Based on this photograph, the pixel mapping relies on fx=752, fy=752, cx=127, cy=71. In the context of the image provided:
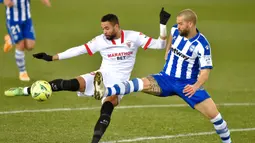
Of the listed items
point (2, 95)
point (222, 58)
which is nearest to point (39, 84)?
point (2, 95)

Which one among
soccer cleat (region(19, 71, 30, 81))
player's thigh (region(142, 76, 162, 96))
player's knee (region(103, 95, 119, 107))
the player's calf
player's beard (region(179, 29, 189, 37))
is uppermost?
player's beard (region(179, 29, 189, 37))

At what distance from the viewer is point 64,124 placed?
1377 centimetres

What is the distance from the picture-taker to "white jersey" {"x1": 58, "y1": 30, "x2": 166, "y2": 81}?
12.4m

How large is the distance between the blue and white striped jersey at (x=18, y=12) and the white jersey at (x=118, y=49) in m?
5.64

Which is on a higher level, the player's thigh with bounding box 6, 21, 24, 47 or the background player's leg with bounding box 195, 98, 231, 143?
the background player's leg with bounding box 195, 98, 231, 143

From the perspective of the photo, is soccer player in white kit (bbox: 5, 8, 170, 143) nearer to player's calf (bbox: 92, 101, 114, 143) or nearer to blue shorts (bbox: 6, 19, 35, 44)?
player's calf (bbox: 92, 101, 114, 143)

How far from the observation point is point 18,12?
17766 mm

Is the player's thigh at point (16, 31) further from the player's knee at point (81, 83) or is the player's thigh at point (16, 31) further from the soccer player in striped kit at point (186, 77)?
the soccer player in striped kit at point (186, 77)

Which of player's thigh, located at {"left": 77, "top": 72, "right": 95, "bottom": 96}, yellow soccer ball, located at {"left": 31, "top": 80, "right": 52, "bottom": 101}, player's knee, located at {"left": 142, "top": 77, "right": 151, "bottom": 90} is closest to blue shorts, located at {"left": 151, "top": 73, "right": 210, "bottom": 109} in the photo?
player's knee, located at {"left": 142, "top": 77, "right": 151, "bottom": 90}

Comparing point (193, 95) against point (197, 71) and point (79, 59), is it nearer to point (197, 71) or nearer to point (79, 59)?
point (197, 71)

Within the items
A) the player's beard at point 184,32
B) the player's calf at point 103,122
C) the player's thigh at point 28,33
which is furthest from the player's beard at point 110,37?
the player's thigh at point 28,33

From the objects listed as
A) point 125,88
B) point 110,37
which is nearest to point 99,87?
point 125,88

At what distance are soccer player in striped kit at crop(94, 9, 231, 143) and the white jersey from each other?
648 millimetres

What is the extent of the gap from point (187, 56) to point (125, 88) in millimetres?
1088
